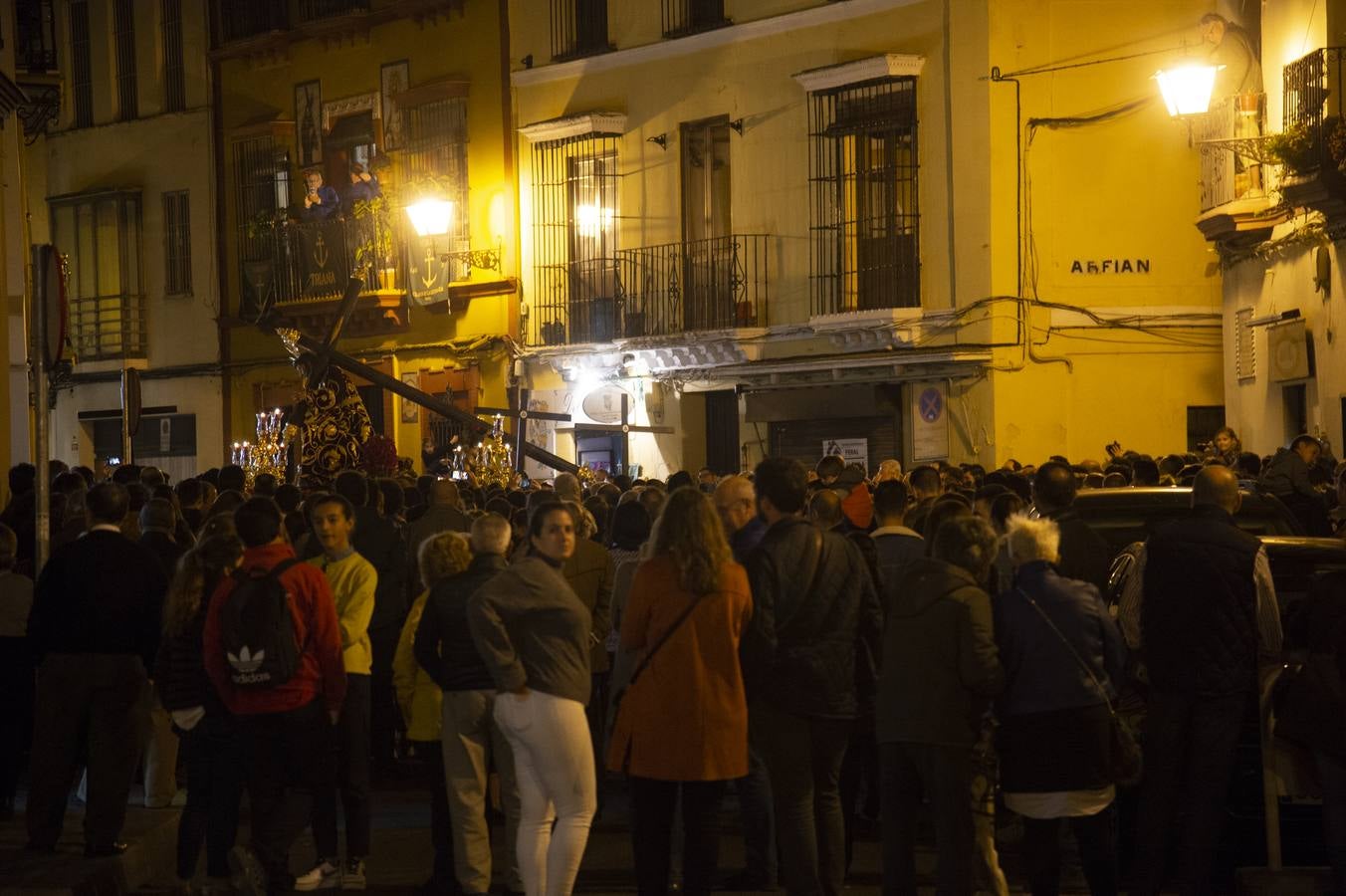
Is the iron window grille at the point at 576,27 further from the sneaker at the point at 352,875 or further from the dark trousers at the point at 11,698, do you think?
the sneaker at the point at 352,875

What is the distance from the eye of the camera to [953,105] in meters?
22.6

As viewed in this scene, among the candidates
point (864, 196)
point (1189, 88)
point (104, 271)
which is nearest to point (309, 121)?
point (104, 271)

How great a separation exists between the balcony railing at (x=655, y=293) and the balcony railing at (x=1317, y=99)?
26.7 feet

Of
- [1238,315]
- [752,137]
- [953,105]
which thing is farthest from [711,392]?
[1238,315]

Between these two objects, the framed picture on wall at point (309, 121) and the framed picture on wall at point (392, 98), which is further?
the framed picture on wall at point (309, 121)

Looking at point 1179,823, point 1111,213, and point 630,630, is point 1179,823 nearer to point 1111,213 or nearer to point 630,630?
point 630,630

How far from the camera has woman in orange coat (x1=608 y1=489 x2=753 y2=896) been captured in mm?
7684

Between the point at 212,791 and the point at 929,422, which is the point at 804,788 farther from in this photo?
the point at 929,422

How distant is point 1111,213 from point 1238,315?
2347 mm

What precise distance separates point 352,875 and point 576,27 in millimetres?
19548

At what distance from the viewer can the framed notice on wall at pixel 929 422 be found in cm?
2289

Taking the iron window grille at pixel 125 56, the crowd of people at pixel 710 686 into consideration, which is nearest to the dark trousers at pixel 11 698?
the crowd of people at pixel 710 686

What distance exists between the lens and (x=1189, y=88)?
18.4m

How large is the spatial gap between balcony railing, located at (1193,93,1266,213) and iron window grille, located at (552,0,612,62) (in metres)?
9.21
